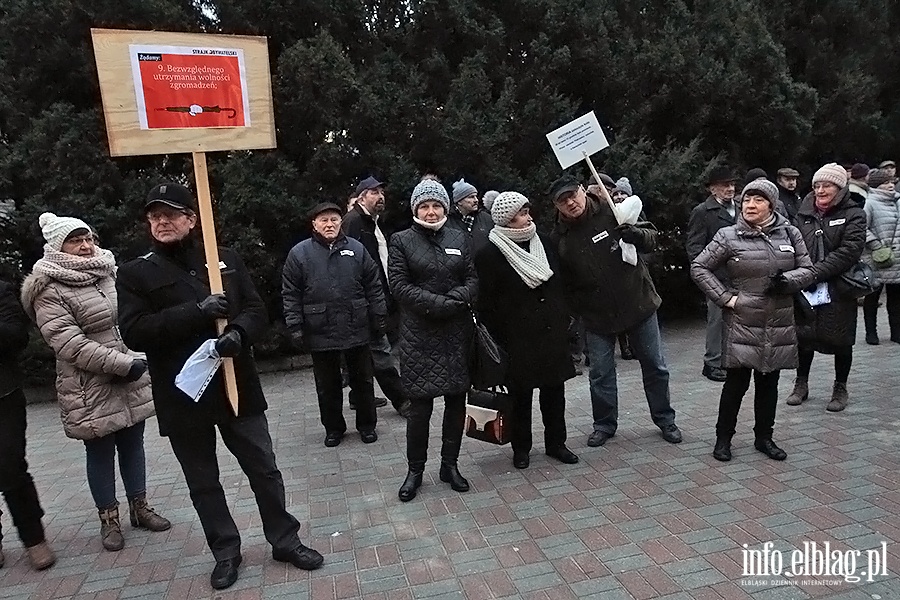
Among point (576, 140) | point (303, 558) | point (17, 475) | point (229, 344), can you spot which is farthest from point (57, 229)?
point (576, 140)

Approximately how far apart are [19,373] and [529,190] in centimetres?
599

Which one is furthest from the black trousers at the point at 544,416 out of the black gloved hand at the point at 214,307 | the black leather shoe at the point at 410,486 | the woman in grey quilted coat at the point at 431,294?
the black gloved hand at the point at 214,307

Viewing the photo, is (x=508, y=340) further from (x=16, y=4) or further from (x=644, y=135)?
(x=16, y=4)

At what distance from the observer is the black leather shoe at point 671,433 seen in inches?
198

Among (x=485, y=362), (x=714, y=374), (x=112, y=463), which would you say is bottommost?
(x=714, y=374)

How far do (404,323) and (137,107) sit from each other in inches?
79.5

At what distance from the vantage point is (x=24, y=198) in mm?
7469

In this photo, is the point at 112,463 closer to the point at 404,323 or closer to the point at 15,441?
the point at 15,441

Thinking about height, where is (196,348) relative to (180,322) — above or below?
below

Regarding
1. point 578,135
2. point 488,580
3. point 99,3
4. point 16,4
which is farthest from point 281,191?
point 488,580

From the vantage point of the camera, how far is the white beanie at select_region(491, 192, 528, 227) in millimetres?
4375

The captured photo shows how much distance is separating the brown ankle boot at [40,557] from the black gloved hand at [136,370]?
1040 millimetres

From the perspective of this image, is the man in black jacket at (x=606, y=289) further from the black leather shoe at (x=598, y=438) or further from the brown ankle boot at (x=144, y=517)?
the brown ankle boot at (x=144, y=517)

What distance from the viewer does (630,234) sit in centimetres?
464
